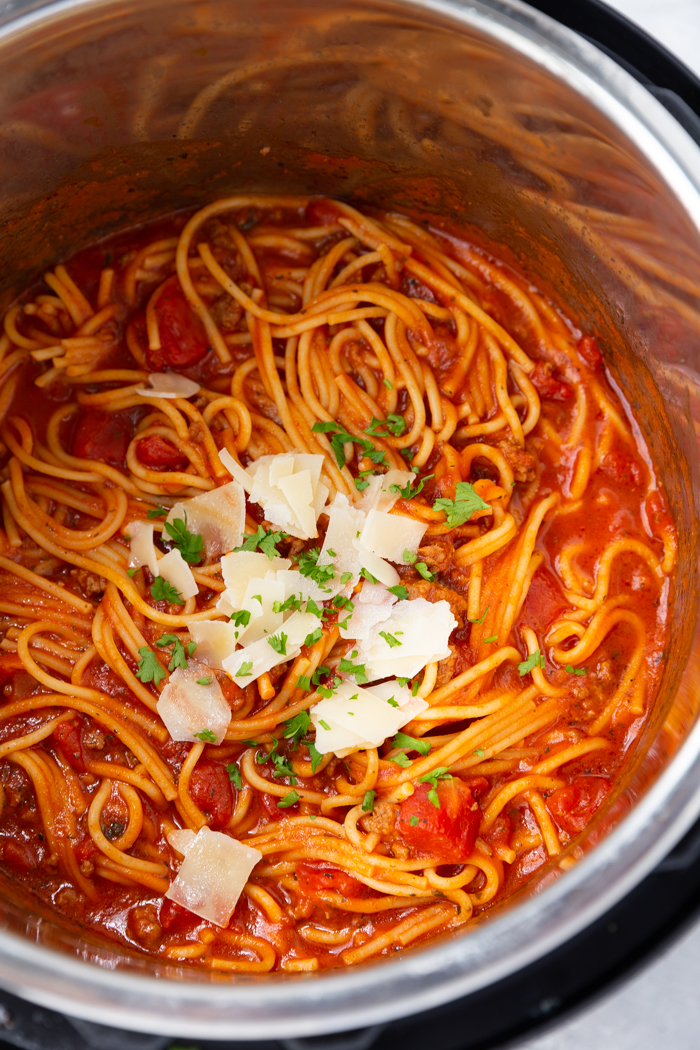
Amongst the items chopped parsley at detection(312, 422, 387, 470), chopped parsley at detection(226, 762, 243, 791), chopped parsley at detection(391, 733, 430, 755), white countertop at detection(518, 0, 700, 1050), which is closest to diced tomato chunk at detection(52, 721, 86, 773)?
chopped parsley at detection(226, 762, 243, 791)

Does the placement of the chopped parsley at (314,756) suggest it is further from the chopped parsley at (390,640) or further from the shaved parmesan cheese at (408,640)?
the chopped parsley at (390,640)

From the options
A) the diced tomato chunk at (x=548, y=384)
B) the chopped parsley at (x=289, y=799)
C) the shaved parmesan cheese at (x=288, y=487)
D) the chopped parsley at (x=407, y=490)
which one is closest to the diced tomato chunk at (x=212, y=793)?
the chopped parsley at (x=289, y=799)

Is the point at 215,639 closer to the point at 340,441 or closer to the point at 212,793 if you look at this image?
the point at 212,793

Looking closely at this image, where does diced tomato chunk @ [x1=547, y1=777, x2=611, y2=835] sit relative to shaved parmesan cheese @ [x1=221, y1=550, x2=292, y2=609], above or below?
below

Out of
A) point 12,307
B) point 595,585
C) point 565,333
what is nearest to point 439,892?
point 595,585

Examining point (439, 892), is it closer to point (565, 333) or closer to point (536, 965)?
point (536, 965)

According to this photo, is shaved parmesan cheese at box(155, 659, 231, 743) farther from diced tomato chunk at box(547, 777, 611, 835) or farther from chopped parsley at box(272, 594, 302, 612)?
diced tomato chunk at box(547, 777, 611, 835)
